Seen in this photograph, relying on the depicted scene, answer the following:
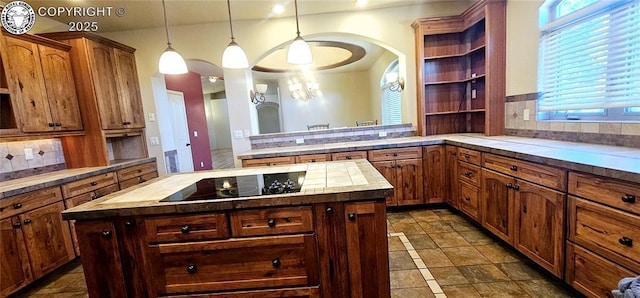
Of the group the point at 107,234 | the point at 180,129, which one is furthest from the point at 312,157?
the point at 180,129

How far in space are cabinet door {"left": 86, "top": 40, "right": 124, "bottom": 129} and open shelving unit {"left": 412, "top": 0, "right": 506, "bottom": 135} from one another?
385 centimetres

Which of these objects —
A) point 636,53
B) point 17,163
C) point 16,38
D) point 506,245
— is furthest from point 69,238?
point 636,53

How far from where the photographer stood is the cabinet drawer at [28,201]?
2028 mm

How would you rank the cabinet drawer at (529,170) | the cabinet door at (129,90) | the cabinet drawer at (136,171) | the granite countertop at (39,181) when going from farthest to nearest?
1. the cabinet door at (129,90)
2. the cabinet drawer at (136,171)
3. the granite countertop at (39,181)
4. the cabinet drawer at (529,170)

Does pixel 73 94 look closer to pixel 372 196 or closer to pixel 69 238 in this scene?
pixel 69 238

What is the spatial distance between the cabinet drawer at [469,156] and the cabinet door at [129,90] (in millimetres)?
4096

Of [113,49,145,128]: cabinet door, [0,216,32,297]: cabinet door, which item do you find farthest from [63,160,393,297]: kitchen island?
[113,49,145,128]: cabinet door

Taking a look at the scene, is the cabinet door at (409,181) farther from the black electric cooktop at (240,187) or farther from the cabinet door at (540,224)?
the black electric cooktop at (240,187)

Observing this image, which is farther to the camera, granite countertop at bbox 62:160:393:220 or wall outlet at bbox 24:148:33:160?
wall outlet at bbox 24:148:33:160

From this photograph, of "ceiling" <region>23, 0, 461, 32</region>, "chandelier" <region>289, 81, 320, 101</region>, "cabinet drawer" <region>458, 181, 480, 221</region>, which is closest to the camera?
"cabinet drawer" <region>458, 181, 480, 221</region>

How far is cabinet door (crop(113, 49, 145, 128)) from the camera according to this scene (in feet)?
11.2

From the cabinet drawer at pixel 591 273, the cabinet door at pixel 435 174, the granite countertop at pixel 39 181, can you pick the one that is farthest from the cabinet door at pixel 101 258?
the cabinet door at pixel 435 174

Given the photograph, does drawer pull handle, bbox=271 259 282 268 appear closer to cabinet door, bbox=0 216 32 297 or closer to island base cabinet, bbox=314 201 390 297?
island base cabinet, bbox=314 201 390 297

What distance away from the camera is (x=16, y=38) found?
2.40 m
